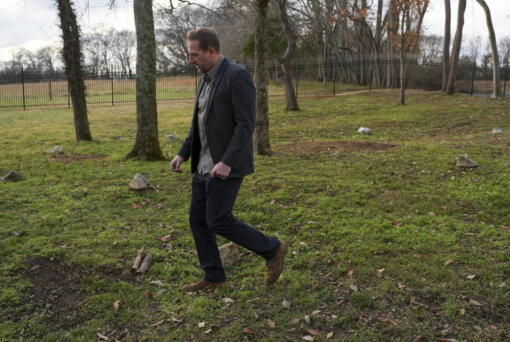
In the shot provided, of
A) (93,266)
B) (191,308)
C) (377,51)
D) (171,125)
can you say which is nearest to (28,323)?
(93,266)

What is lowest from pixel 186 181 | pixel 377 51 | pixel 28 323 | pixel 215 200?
pixel 28 323

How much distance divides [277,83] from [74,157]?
24.6 m

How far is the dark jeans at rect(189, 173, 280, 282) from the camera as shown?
324cm

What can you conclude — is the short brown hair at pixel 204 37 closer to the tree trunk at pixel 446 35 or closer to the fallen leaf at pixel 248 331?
the fallen leaf at pixel 248 331

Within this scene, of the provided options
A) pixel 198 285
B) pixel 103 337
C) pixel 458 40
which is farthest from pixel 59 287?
pixel 458 40

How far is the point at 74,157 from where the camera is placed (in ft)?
32.6

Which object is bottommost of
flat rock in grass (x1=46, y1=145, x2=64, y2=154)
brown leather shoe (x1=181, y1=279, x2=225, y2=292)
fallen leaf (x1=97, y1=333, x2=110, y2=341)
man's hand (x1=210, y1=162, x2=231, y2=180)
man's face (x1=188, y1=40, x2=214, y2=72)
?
fallen leaf (x1=97, y1=333, x2=110, y2=341)

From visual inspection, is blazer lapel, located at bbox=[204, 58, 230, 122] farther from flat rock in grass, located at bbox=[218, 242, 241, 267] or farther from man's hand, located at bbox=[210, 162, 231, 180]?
flat rock in grass, located at bbox=[218, 242, 241, 267]

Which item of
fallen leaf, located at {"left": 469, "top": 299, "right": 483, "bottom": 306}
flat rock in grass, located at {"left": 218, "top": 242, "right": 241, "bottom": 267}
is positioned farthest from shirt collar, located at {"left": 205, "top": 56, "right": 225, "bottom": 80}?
fallen leaf, located at {"left": 469, "top": 299, "right": 483, "bottom": 306}

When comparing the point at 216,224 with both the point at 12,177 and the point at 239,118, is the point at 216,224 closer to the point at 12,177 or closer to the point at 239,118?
the point at 239,118

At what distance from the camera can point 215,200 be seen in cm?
324

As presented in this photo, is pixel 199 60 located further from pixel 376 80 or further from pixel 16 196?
pixel 376 80

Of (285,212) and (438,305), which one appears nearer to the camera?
(438,305)

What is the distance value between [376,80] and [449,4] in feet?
30.4
